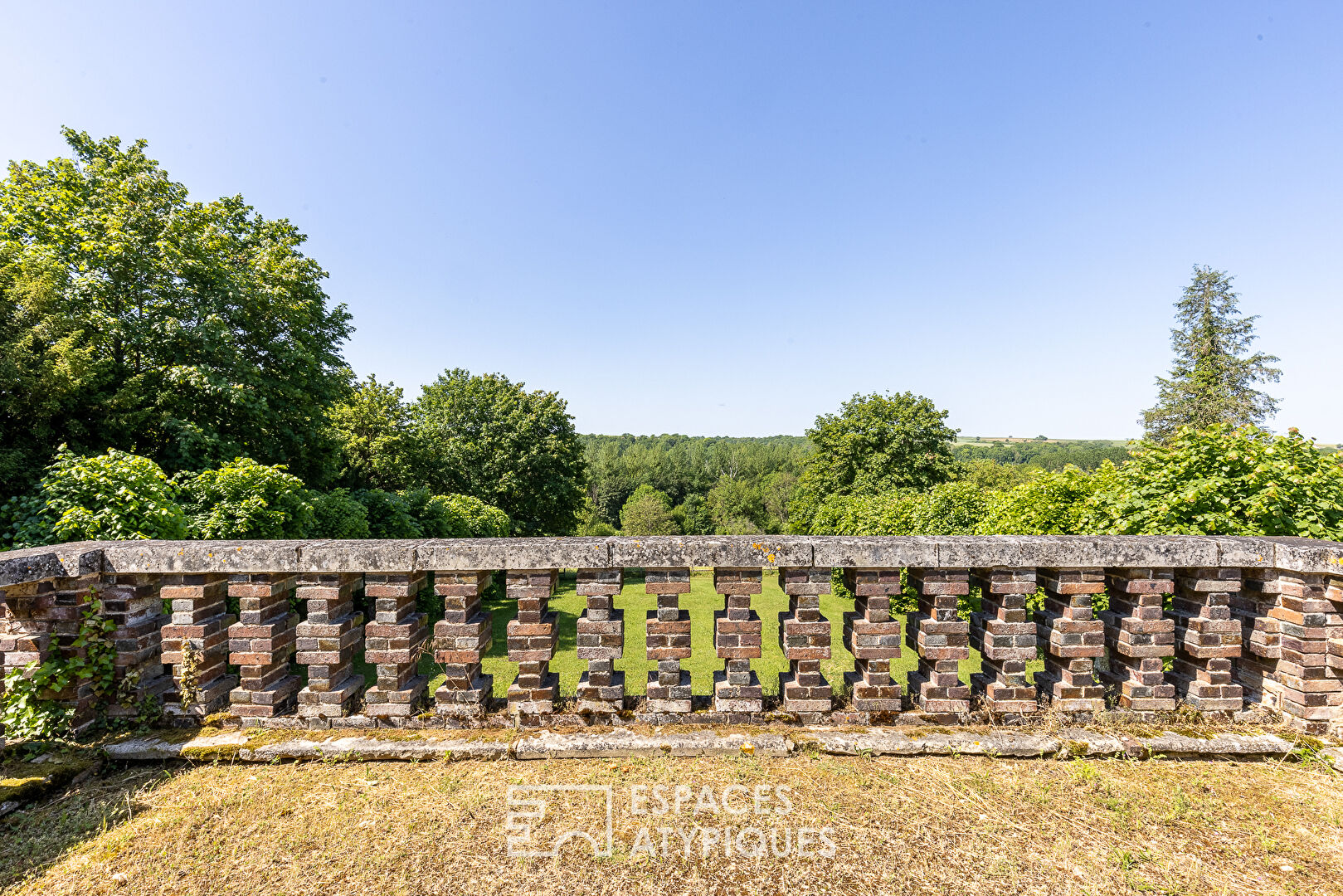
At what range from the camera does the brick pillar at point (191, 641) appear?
260 cm

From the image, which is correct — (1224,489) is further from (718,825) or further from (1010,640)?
(718,825)

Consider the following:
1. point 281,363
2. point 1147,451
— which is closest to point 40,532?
point 281,363

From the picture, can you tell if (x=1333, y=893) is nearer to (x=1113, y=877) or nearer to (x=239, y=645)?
(x=1113, y=877)

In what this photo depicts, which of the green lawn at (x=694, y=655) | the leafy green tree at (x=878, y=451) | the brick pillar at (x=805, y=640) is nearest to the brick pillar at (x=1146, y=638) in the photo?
the brick pillar at (x=805, y=640)

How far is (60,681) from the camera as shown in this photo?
97.7 inches

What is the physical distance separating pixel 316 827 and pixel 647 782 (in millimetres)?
1275

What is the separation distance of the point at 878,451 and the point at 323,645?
28289 millimetres

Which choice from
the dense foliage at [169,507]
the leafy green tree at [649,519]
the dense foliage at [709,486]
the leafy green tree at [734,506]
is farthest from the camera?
the leafy green tree at [734,506]

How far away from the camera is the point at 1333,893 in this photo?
5.68ft

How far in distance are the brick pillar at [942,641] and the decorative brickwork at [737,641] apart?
0.83 meters

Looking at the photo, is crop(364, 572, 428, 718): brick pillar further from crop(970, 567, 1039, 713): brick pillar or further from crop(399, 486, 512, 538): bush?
crop(399, 486, 512, 538): bush

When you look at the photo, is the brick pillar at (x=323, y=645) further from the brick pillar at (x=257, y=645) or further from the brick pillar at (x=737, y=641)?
the brick pillar at (x=737, y=641)

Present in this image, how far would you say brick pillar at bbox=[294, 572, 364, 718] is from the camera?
259cm

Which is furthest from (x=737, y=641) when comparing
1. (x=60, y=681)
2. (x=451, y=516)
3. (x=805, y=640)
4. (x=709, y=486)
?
(x=709, y=486)
